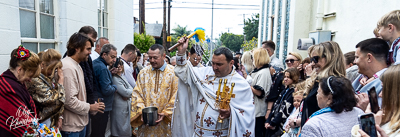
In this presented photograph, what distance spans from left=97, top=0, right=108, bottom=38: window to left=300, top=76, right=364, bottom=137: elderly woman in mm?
6258

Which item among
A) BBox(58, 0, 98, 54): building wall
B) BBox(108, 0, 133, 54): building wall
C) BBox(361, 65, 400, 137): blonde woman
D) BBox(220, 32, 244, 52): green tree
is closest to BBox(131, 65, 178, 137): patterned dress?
BBox(58, 0, 98, 54): building wall

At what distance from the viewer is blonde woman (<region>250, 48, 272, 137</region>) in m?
4.89

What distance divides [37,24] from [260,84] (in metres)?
3.80

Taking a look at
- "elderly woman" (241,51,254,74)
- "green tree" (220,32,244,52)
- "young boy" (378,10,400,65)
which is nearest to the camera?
"young boy" (378,10,400,65)

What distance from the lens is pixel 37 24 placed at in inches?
182

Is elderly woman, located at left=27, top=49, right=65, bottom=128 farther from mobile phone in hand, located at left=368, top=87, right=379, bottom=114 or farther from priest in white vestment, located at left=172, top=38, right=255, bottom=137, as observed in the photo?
mobile phone in hand, located at left=368, top=87, right=379, bottom=114

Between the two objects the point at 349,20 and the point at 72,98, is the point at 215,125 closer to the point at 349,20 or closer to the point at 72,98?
the point at 72,98

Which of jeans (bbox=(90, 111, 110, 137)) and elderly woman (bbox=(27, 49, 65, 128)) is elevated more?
elderly woman (bbox=(27, 49, 65, 128))

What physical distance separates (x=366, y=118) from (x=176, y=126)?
8.25 ft

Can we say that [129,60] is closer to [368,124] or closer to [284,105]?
[284,105]

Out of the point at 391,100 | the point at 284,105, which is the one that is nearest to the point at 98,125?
the point at 284,105

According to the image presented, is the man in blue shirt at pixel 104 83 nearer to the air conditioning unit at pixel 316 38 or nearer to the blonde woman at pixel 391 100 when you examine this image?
the blonde woman at pixel 391 100

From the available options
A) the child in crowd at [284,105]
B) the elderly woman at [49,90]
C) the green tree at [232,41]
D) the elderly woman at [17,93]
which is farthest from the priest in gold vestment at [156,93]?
the green tree at [232,41]

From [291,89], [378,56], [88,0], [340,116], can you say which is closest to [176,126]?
[291,89]
